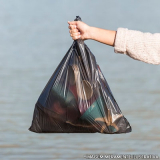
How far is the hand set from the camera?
121 inches

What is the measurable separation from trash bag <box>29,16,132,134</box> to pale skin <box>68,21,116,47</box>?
0.54 feet

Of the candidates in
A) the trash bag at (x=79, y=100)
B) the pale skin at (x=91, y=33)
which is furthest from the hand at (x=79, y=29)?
the trash bag at (x=79, y=100)

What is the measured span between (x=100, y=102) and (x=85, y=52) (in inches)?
13.1

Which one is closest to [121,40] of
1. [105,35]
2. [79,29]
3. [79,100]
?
[105,35]

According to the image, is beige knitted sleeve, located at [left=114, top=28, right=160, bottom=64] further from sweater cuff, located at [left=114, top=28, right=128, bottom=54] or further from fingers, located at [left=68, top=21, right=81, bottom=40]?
fingers, located at [left=68, top=21, right=81, bottom=40]

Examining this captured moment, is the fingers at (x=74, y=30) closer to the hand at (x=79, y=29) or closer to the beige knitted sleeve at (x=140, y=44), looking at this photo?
the hand at (x=79, y=29)

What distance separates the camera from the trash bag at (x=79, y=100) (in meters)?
3.35

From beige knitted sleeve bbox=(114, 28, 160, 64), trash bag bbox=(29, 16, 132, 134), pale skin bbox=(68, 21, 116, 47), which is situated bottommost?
trash bag bbox=(29, 16, 132, 134)

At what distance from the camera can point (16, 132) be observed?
540 centimetres

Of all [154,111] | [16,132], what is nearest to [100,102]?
[16,132]

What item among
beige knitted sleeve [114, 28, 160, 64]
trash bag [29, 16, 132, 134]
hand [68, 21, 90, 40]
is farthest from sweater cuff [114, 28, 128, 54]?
trash bag [29, 16, 132, 134]

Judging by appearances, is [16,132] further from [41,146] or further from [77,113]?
[77,113]

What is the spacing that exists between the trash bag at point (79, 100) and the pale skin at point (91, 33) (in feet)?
0.54

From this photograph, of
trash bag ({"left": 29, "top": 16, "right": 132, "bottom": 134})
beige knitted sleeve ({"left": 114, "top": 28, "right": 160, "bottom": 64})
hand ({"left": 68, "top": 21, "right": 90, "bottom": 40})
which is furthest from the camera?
trash bag ({"left": 29, "top": 16, "right": 132, "bottom": 134})
